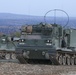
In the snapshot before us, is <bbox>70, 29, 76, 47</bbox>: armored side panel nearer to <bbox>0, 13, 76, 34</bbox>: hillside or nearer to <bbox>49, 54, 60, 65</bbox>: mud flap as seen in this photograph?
<bbox>0, 13, 76, 34</bbox>: hillside

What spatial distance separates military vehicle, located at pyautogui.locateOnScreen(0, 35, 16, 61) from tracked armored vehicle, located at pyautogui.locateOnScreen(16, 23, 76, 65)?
13.5ft

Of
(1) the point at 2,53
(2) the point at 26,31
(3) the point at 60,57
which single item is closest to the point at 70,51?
(3) the point at 60,57

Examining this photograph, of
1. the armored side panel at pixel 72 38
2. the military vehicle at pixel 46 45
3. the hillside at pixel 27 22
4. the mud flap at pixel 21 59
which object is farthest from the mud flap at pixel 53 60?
the hillside at pixel 27 22

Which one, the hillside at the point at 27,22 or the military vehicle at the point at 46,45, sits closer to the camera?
the military vehicle at the point at 46,45

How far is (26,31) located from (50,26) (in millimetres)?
1420

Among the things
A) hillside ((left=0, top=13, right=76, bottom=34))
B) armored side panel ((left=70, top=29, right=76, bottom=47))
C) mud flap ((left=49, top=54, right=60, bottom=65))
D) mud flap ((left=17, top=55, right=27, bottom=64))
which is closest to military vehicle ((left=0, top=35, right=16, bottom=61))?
hillside ((left=0, top=13, right=76, bottom=34))

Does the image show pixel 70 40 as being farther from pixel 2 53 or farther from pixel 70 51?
pixel 2 53

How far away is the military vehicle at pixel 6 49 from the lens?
3173 cm

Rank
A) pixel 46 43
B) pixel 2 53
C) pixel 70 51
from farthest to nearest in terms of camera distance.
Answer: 1. pixel 2 53
2. pixel 70 51
3. pixel 46 43

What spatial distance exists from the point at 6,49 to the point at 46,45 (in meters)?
6.59

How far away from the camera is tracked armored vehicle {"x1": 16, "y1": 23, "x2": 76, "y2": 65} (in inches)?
1034

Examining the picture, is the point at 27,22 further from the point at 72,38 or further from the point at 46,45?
the point at 46,45

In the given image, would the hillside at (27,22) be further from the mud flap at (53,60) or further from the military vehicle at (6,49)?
the mud flap at (53,60)

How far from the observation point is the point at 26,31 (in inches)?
1083
